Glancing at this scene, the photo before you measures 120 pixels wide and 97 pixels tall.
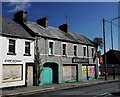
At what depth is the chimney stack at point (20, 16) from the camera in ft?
92.3

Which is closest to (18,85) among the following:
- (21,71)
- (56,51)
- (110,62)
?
(21,71)

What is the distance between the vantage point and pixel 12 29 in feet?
82.1

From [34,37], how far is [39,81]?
5.22m

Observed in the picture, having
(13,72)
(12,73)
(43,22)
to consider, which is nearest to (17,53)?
(13,72)

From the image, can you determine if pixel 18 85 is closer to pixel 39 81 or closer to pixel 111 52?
pixel 39 81

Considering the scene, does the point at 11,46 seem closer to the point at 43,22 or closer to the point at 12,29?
the point at 12,29

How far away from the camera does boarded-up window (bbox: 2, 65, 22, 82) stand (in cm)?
2250

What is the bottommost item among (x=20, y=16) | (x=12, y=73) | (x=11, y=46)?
(x=12, y=73)

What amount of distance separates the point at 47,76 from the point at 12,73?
19.3ft

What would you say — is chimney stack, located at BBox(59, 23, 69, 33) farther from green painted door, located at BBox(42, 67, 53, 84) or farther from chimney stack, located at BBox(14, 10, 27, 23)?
green painted door, located at BBox(42, 67, 53, 84)

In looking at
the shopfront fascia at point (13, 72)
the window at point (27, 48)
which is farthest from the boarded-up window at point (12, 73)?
the window at point (27, 48)

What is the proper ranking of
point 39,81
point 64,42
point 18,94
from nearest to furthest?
point 18,94 < point 39,81 < point 64,42

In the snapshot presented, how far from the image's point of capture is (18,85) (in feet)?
77.8

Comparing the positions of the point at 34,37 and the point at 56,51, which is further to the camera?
the point at 56,51
